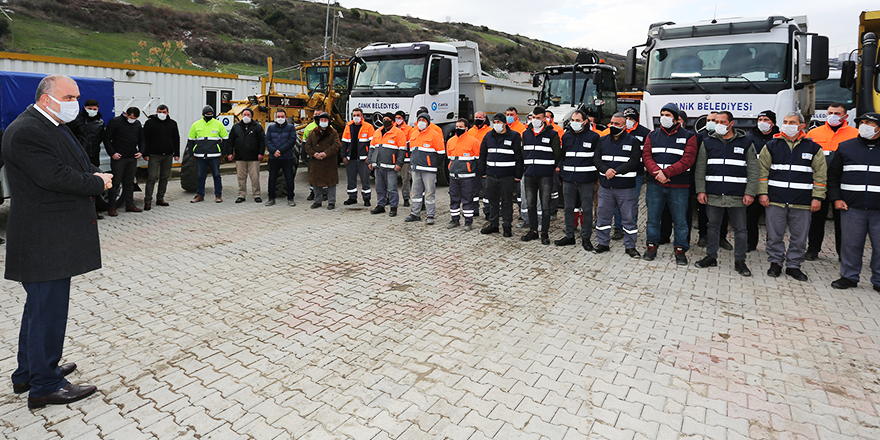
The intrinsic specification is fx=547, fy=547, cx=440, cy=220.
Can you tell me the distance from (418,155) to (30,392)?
21.2 ft

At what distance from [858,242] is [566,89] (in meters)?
9.22

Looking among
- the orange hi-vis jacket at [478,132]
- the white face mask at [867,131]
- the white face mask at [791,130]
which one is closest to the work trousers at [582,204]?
the orange hi-vis jacket at [478,132]

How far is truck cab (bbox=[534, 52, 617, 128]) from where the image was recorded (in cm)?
1379

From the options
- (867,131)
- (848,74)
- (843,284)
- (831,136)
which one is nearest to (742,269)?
(843,284)

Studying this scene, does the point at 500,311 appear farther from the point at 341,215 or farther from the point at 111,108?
the point at 111,108

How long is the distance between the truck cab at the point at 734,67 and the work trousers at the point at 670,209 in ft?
6.87

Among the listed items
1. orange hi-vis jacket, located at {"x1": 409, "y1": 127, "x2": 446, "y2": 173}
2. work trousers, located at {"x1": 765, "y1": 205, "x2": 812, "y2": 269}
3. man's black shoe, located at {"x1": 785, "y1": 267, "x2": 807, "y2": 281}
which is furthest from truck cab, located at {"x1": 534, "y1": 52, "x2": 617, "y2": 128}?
man's black shoe, located at {"x1": 785, "y1": 267, "x2": 807, "y2": 281}

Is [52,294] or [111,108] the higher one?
[111,108]

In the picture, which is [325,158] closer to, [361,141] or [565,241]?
[361,141]

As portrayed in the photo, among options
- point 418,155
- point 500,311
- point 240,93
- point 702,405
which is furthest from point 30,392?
point 240,93

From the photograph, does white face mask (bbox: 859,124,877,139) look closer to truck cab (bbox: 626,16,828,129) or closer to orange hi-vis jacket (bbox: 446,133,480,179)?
truck cab (bbox: 626,16,828,129)

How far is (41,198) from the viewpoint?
10.4 feet

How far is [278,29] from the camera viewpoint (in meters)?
53.3

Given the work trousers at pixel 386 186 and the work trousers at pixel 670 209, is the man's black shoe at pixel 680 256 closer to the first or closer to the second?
the work trousers at pixel 670 209
